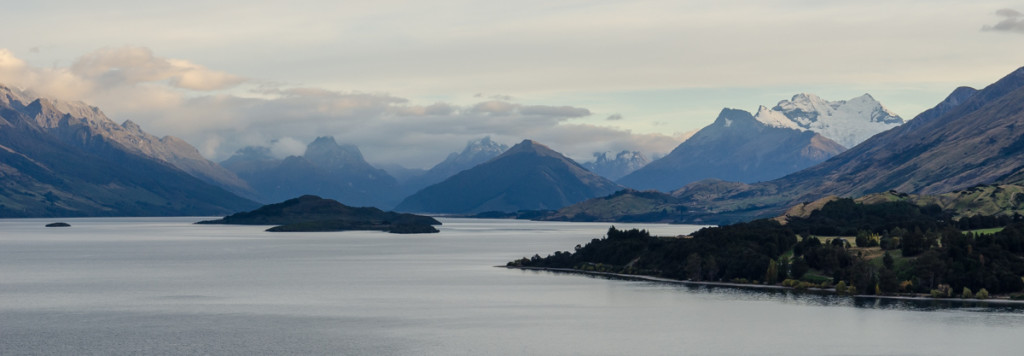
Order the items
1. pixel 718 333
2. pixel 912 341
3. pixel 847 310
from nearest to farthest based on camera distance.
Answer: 1. pixel 912 341
2. pixel 718 333
3. pixel 847 310

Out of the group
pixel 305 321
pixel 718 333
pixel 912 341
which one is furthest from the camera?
pixel 305 321

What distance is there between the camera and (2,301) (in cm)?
19225

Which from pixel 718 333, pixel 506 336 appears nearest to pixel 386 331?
pixel 506 336

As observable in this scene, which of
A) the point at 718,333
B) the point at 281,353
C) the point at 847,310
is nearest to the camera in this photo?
the point at 281,353

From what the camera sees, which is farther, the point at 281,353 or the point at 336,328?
the point at 336,328

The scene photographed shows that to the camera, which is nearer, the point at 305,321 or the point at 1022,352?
the point at 1022,352

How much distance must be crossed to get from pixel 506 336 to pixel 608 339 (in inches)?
584

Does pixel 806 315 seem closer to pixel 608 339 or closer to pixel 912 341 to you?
pixel 912 341

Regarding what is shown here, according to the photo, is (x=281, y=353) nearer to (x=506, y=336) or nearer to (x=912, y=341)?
(x=506, y=336)

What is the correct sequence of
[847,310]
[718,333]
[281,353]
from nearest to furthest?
[281,353], [718,333], [847,310]

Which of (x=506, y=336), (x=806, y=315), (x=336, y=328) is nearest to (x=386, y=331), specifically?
(x=336, y=328)

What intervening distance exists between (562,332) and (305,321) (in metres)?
42.3

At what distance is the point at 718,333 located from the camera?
15575 cm

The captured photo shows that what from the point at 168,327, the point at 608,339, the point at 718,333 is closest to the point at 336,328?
the point at 168,327
